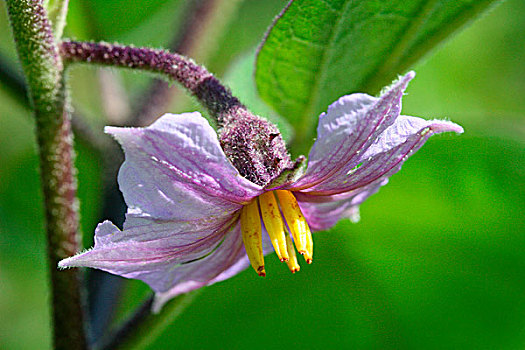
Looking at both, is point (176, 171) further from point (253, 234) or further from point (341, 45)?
point (341, 45)

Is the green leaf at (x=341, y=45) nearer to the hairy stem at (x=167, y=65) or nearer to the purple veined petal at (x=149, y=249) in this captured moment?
the hairy stem at (x=167, y=65)

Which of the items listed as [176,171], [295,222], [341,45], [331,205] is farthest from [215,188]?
[341,45]

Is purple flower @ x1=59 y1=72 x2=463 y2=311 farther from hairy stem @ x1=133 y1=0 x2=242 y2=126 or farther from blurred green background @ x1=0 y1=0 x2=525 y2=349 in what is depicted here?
hairy stem @ x1=133 y1=0 x2=242 y2=126

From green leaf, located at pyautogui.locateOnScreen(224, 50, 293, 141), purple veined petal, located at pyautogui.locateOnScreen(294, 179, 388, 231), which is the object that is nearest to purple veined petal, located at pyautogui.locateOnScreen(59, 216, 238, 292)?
purple veined petal, located at pyautogui.locateOnScreen(294, 179, 388, 231)

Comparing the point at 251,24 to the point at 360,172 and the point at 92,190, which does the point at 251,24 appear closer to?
→ the point at 92,190

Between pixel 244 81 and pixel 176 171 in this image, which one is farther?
pixel 244 81

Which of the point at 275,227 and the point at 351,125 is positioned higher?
the point at 351,125

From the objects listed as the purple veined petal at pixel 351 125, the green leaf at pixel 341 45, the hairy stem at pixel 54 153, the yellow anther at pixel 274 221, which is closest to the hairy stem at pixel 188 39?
the green leaf at pixel 341 45
